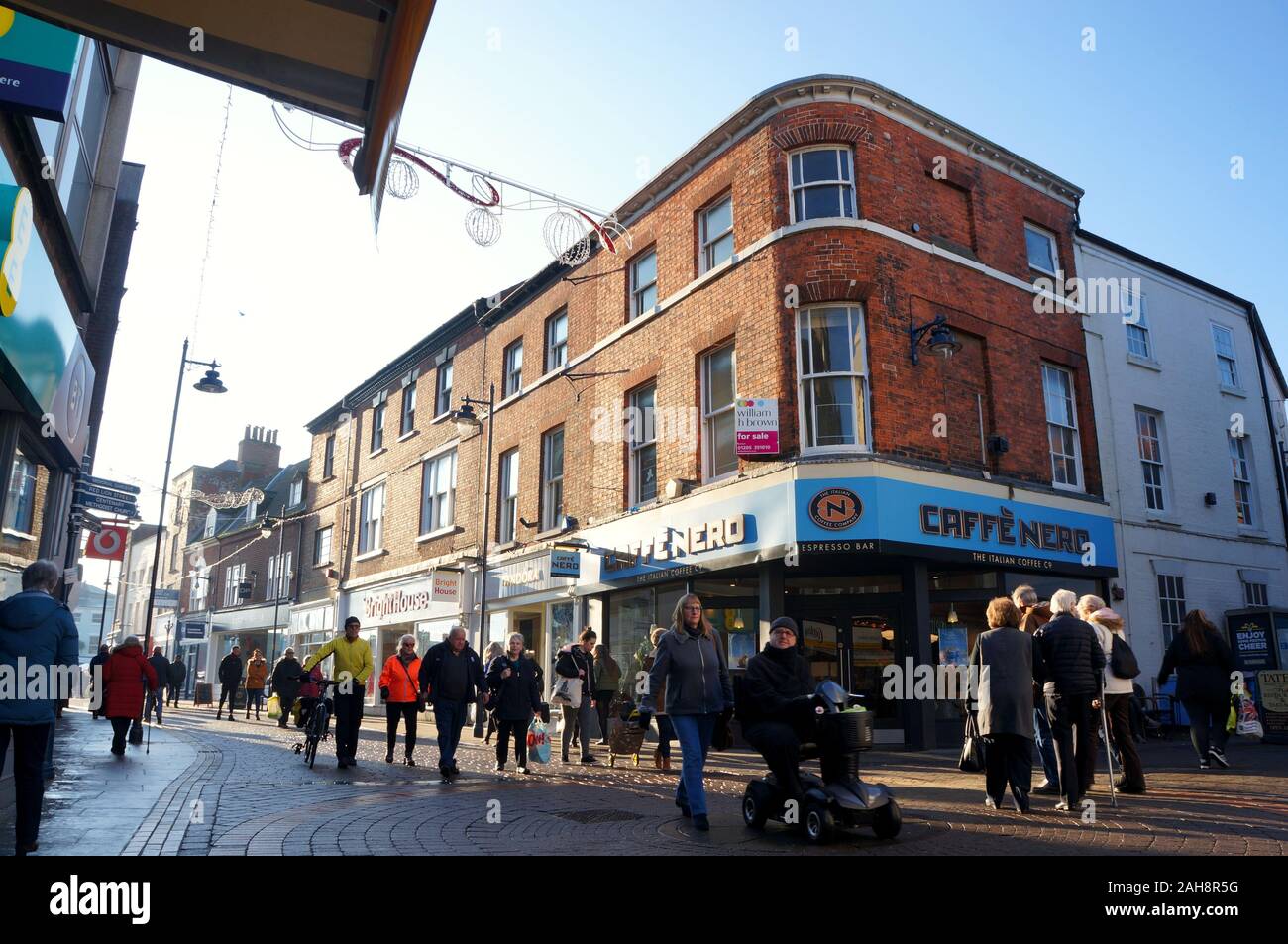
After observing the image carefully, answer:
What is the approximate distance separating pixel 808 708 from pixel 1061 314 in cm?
1354

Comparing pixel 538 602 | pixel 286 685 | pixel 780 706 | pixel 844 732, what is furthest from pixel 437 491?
pixel 844 732

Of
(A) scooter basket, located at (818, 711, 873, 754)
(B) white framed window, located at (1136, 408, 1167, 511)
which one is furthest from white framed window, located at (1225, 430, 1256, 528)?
(A) scooter basket, located at (818, 711, 873, 754)

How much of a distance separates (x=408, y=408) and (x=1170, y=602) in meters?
20.9

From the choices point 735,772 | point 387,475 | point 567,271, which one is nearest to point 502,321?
point 567,271

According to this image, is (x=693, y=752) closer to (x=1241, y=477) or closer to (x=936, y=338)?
(x=936, y=338)

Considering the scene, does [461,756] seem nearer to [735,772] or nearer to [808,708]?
[735,772]

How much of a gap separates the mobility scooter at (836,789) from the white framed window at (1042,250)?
13525 millimetres

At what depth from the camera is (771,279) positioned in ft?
46.5

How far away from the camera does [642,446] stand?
55.9 ft

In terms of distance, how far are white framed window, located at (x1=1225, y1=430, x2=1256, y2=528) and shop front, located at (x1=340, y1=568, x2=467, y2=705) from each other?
700 inches

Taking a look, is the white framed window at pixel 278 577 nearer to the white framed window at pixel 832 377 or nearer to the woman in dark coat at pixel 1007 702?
the white framed window at pixel 832 377

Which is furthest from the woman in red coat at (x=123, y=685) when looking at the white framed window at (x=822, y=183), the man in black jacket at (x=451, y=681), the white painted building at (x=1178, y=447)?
the white painted building at (x=1178, y=447)

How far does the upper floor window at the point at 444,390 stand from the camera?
25.2m

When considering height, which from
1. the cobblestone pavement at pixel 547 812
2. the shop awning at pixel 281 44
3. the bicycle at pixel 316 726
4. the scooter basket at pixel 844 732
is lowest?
the cobblestone pavement at pixel 547 812
